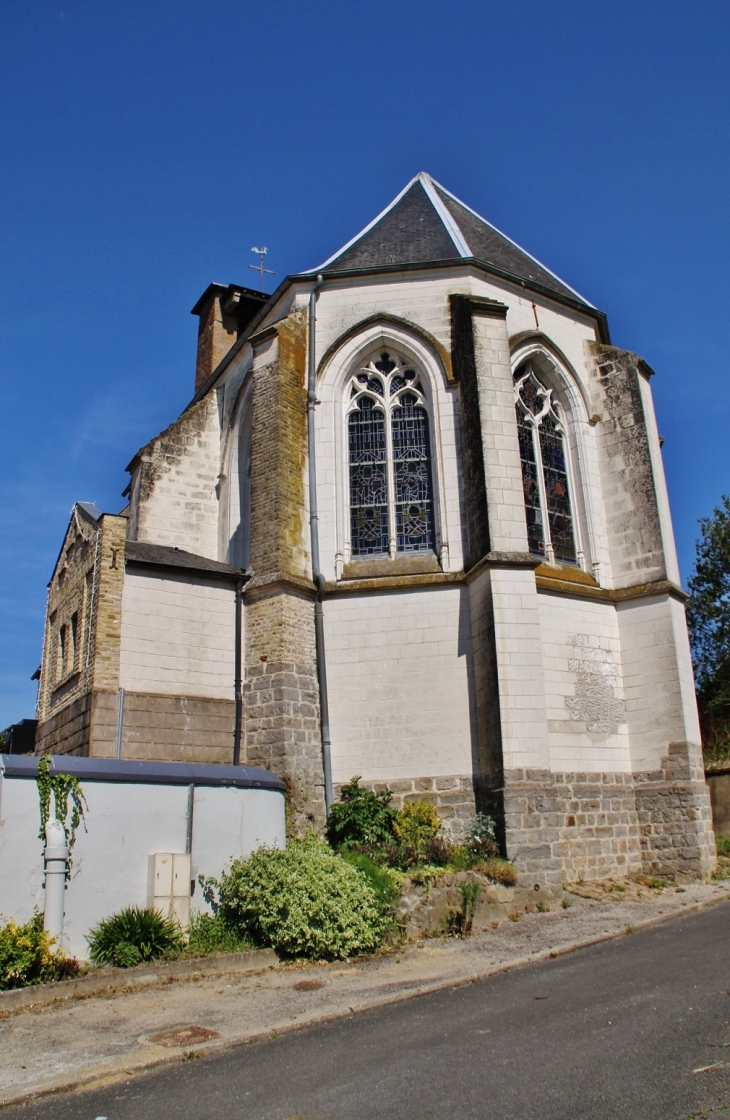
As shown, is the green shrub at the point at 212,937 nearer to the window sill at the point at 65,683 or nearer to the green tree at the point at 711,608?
the window sill at the point at 65,683

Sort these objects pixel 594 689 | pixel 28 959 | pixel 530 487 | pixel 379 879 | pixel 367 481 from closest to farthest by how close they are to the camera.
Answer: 1. pixel 28 959
2. pixel 379 879
3. pixel 594 689
4. pixel 367 481
5. pixel 530 487

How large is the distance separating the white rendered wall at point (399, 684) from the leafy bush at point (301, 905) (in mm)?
3324

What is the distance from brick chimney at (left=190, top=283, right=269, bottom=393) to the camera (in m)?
22.9

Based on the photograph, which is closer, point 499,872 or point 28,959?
point 28,959


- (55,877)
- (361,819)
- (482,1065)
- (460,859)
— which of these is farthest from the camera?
(361,819)

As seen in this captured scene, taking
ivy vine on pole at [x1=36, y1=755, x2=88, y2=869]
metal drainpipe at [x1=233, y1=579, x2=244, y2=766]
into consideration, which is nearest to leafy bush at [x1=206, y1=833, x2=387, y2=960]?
ivy vine on pole at [x1=36, y1=755, x2=88, y2=869]

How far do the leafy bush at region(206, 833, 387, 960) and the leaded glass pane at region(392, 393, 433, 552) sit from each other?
5.96 meters

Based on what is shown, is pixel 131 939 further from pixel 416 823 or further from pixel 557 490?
pixel 557 490

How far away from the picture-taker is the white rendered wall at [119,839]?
870 centimetres

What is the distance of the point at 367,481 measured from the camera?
15.1 m

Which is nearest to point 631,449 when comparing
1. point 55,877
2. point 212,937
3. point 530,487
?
point 530,487

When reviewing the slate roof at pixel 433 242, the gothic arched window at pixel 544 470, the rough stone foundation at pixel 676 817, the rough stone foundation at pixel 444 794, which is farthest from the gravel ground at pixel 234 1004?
the slate roof at pixel 433 242

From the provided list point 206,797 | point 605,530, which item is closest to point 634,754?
point 605,530

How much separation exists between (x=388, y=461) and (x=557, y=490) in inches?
116
